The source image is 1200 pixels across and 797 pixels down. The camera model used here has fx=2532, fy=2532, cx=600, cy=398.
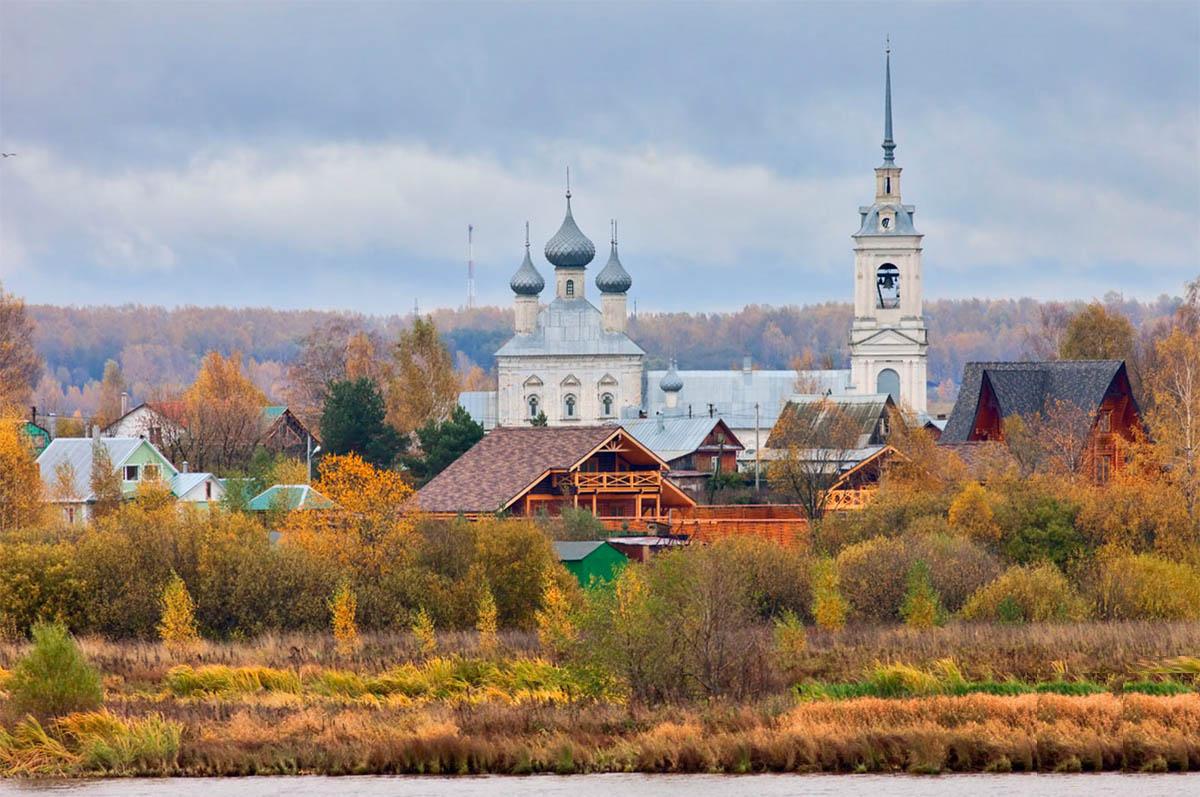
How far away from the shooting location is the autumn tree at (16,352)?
10650 cm

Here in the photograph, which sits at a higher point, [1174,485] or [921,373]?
[921,373]

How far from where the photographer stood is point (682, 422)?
94562mm

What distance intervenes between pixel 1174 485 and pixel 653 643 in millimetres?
18639

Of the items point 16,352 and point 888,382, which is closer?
point 16,352

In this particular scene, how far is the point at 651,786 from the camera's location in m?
31.3

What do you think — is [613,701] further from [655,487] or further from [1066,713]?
[655,487]

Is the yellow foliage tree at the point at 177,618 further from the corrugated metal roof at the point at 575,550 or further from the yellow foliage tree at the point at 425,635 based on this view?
the corrugated metal roof at the point at 575,550

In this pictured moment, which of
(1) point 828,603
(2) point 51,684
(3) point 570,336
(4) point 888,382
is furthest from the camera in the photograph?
(3) point 570,336

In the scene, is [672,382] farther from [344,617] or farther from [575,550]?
[344,617]

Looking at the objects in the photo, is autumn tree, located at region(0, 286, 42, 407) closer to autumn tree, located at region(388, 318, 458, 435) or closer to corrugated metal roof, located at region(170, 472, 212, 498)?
autumn tree, located at region(388, 318, 458, 435)

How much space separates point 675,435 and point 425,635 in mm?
49632

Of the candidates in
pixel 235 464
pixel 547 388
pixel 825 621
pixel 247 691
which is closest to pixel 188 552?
pixel 247 691

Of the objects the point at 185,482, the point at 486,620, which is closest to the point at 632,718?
the point at 486,620

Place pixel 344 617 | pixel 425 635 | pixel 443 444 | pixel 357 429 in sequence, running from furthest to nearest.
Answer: pixel 357 429 → pixel 443 444 → pixel 344 617 → pixel 425 635
